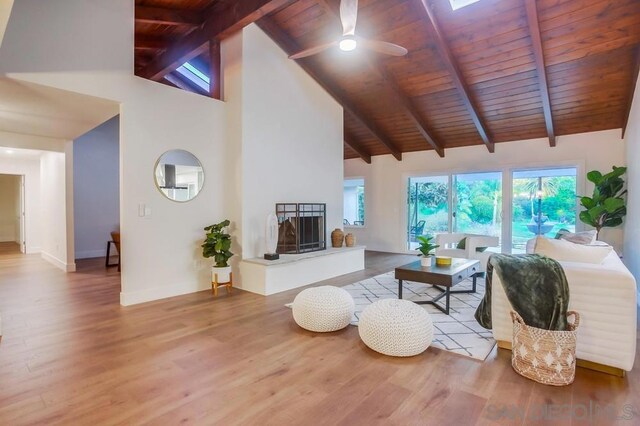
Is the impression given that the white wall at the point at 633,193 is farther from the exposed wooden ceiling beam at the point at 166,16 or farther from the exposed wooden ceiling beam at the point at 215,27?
the exposed wooden ceiling beam at the point at 166,16

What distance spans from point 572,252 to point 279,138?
386 cm

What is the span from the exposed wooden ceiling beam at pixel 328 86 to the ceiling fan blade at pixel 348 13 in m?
2.26

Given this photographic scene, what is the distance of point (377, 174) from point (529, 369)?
22.1 ft

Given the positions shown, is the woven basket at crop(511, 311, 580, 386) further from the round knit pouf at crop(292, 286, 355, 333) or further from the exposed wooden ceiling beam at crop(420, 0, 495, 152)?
the exposed wooden ceiling beam at crop(420, 0, 495, 152)

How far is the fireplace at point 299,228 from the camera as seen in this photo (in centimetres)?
503

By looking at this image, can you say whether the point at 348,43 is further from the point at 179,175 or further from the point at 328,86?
the point at 328,86

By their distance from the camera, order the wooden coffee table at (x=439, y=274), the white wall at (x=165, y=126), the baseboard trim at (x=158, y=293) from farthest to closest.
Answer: the baseboard trim at (x=158, y=293) < the wooden coffee table at (x=439, y=274) < the white wall at (x=165, y=126)

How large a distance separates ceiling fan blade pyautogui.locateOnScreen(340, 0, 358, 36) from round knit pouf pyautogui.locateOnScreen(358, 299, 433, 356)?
2.54 m

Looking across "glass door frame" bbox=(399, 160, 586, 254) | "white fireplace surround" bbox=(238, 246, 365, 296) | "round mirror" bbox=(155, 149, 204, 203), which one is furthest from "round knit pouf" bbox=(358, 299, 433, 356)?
"glass door frame" bbox=(399, 160, 586, 254)

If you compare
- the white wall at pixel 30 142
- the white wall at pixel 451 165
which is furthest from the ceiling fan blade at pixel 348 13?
the white wall at pixel 30 142

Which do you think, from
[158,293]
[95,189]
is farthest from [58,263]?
[158,293]

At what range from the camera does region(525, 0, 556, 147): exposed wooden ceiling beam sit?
370cm

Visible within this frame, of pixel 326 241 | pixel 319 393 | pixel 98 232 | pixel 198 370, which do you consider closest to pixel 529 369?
pixel 319 393

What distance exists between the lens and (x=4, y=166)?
7164mm
